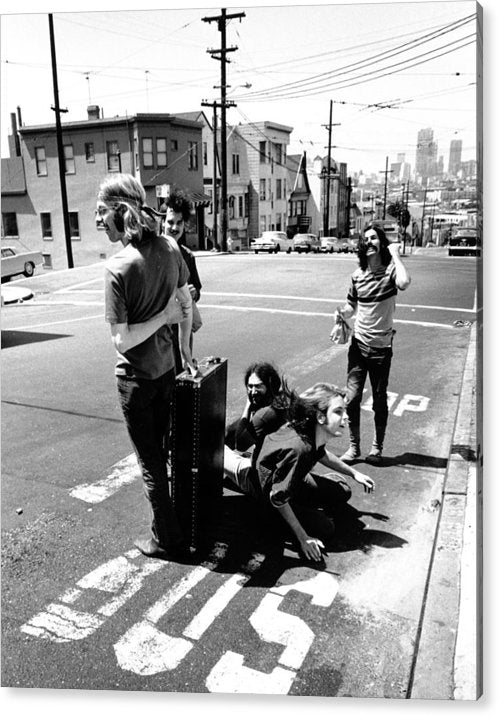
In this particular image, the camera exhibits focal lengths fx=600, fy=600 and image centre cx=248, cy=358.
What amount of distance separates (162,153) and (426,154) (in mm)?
1109

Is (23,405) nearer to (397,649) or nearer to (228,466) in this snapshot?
(228,466)

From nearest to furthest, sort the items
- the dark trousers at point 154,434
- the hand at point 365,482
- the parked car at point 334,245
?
the dark trousers at point 154,434 → the hand at point 365,482 → the parked car at point 334,245

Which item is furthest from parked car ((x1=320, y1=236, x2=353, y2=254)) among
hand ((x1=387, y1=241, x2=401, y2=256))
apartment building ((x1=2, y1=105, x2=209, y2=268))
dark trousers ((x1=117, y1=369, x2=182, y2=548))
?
dark trousers ((x1=117, y1=369, x2=182, y2=548))

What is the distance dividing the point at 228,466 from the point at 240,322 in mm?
1720

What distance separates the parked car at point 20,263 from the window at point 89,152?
1.66 ft

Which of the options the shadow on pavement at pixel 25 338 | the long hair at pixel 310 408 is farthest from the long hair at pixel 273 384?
the shadow on pavement at pixel 25 338

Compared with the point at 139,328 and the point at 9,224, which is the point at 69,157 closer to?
the point at 9,224

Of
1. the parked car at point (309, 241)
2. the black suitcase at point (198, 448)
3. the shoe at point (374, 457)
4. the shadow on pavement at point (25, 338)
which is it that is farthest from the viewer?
the shadow on pavement at point (25, 338)

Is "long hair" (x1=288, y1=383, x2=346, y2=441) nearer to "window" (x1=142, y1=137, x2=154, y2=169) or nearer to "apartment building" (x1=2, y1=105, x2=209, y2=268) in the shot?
"apartment building" (x1=2, y1=105, x2=209, y2=268)

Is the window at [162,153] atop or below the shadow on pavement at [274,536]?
atop

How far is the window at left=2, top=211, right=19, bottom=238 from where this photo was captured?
2568mm

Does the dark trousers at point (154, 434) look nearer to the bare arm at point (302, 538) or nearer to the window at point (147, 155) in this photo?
the bare arm at point (302, 538)

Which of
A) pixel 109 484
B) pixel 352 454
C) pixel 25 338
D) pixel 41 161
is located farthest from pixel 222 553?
pixel 25 338

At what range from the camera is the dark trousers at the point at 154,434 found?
225 cm
